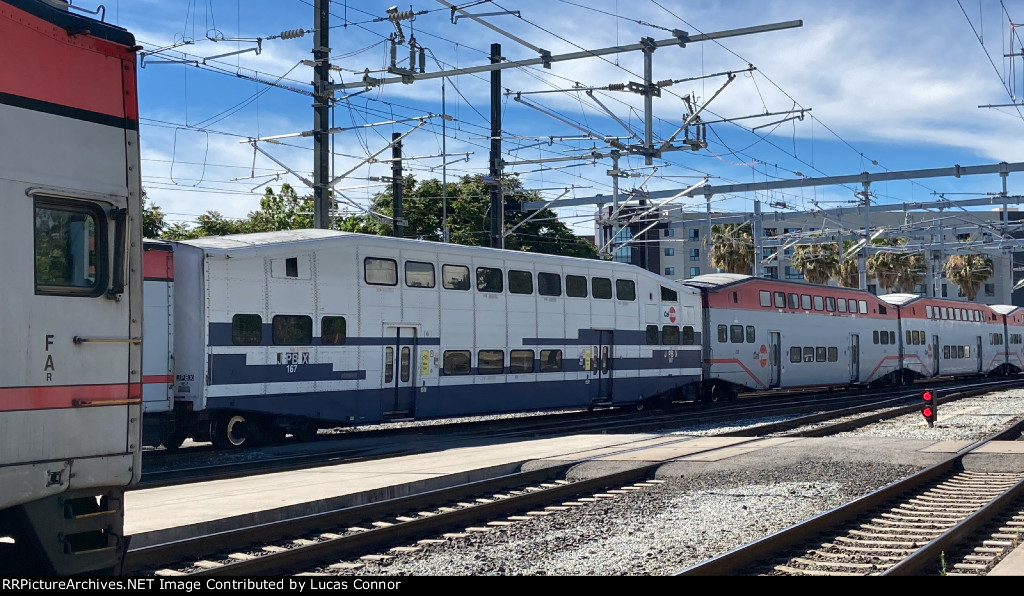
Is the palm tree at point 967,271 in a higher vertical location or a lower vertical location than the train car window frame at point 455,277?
higher

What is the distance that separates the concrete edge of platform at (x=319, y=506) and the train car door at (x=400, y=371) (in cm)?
583

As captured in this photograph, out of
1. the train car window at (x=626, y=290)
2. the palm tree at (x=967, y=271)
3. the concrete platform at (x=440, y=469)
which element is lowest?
the concrete platform at (x=440, y=469)

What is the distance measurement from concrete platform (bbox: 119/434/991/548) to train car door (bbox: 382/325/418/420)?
3029 millimetres

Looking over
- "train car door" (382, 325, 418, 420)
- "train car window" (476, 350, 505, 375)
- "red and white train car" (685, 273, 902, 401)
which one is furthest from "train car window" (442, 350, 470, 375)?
"red and white train car" (685, 273, 902, 401)

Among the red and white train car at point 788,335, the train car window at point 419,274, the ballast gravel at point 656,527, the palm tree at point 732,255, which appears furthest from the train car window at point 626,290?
the palm tree at point 732,255

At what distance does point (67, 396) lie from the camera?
609cm

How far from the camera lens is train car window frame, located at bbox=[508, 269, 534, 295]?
22.7m

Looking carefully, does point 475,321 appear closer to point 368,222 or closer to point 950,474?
point 950,474

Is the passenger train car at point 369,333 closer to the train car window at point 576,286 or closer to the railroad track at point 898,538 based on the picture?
the train car window at point 576,286

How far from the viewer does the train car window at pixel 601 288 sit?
2504cm

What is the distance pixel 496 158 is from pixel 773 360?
1167 cm

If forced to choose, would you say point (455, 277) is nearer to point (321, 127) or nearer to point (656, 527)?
point (321, 127)

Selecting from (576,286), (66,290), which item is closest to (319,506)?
(66,290)

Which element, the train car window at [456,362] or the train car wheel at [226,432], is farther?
the train car window at [456,362]
